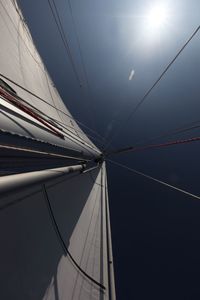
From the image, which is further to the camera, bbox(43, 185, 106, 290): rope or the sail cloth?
bbox(43, 185, 106, 290): rope

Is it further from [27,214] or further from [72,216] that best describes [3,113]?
[72,216]

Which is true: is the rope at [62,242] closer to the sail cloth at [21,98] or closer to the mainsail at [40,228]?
the mainsail at [40,228]

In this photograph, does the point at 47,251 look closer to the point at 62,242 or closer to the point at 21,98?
the point at 62,242

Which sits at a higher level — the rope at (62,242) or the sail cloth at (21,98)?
the sail cloth at (21,98)

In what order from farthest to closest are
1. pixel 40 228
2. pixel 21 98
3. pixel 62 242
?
pixel 21 98 → pixel 62 242 → pixel 40 228

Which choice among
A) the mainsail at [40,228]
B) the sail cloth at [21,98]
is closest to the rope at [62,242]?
the mainsail at [40,228]

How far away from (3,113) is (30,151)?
0.92 feet

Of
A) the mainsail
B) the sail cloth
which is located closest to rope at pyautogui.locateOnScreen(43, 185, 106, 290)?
the mainsail

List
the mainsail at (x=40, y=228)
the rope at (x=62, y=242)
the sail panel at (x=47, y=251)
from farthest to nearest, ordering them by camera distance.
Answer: the rope at (x=62, y=242) → the sail panel at (x=47, y=251) → the mainsail at (x=40, y=228)

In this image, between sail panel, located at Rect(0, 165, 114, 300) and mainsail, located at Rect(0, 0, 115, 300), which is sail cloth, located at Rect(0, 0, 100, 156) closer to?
mainsail, located at Rect(0, 0, 115, 300)

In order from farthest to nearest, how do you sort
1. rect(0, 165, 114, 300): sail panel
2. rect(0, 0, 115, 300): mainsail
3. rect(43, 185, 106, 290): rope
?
1. rect(43, 185, 106, 290): rope
2. rect(0, 165, 114, 300): sail panel
3. rect(0, 0, 115, 300): mainsail

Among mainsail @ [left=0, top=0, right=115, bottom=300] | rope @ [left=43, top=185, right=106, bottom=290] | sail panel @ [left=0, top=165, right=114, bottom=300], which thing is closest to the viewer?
mainsail @ [left=0, top=0, right=115, bottom=300]

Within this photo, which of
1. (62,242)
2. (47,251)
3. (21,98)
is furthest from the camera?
(21,98)

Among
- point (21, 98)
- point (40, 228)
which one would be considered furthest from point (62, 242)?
point (21, 98)
